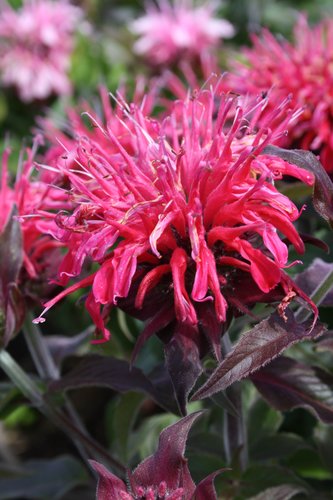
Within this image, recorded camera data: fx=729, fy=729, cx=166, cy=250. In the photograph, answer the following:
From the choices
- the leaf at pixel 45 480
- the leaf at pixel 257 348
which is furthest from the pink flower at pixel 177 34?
the leaf at pixel 257 348

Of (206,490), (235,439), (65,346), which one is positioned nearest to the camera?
(206,490)

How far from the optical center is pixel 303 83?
1.06m

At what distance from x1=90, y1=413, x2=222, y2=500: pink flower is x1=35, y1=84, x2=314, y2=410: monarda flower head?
0.17ft

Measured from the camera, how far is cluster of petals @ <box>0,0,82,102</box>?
2.00 meters

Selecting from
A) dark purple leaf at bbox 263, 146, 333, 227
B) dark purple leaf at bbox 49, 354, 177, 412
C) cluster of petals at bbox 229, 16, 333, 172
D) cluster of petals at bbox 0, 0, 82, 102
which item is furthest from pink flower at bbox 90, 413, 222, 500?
cluster of petals at bbox 0, 0, 82, 102

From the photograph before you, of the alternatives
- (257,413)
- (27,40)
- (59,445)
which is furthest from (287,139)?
(27,40)

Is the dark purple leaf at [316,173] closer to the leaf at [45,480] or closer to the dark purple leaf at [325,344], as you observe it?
the dark purple leaf at [325,344]

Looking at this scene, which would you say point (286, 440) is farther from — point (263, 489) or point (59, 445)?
point (59, 445)

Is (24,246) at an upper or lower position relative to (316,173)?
Result: lower

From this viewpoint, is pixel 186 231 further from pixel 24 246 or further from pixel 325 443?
A: pixel 325 443

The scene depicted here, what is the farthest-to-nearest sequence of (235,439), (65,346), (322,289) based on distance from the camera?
(65,346) < (235,439) < (322,289)

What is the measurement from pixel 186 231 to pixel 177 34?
1.46m

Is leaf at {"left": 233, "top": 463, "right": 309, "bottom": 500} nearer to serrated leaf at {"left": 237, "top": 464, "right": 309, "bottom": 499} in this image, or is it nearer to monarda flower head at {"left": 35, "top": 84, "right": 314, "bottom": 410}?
serrated leaf at {"left": 237, "top": 464, "right": 309, "bottom": 499}

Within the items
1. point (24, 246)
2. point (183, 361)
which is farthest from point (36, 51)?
point (183, 361)
